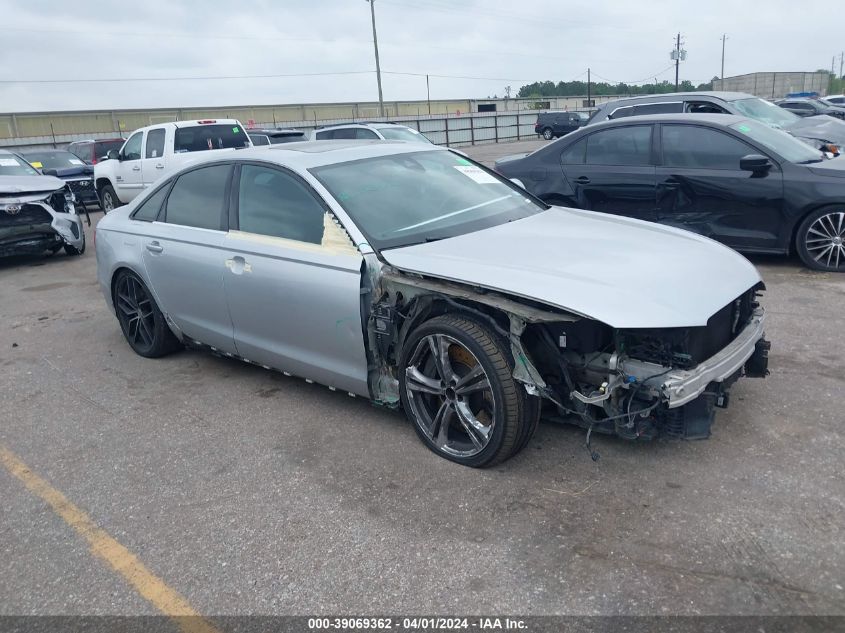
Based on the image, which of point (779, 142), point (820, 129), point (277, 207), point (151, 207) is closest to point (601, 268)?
point (277, 207)

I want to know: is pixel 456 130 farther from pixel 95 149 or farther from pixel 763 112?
pixel 763 112

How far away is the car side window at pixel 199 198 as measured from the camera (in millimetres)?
4750

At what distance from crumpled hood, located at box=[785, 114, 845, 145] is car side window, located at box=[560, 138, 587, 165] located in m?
5.50

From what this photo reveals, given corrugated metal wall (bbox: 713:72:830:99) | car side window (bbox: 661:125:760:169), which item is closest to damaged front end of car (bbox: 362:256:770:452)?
car side window (bbox: 661:125:760:169)

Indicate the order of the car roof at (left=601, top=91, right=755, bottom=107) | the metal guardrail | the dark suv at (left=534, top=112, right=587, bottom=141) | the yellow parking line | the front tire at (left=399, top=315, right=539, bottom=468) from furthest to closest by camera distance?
the dark suv at (left=534, top=112, right=587, bottom=141) → the metal guardrail → the car roof at (left=601, top=91, right=755, bottom=107) → the front tire at (left=399, top=315, right=539, bottom=468) → the yellow parking line

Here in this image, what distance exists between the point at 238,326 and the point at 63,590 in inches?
80.5

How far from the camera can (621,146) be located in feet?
24.6

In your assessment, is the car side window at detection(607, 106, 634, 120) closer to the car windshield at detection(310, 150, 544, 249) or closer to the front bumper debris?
the car windshield at detection(310, 150, 544, 249)

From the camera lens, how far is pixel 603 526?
9.95ft

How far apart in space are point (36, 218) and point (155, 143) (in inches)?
165

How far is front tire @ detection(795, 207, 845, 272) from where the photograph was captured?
259 inches

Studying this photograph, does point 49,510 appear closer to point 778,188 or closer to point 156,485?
point 156,485

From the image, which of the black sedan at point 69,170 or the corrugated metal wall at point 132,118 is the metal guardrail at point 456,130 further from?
the black sedan at point 69,170

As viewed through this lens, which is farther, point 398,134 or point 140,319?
point 398,134
